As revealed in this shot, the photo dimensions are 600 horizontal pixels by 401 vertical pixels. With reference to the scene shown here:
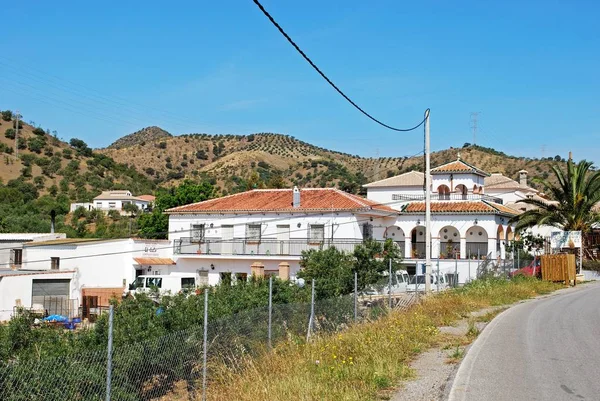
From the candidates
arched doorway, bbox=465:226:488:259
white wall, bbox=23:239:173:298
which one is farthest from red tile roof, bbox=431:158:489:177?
white wall, bbox=23:239:173:298

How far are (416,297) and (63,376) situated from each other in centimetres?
1517

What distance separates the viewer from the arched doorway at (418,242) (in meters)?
49.3

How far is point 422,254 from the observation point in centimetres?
4988

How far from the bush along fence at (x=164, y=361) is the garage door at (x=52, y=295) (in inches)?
847

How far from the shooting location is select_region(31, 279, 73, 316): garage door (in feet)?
111

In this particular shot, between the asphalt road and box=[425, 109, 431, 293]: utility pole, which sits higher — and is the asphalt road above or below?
below

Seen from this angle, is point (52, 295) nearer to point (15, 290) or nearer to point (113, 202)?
point (15, 290)

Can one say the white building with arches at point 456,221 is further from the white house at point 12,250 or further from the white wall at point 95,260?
the white house at point 12,250

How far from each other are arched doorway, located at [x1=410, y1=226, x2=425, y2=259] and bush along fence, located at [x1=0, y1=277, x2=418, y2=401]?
33.8 metres

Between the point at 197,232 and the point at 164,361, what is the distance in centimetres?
3287

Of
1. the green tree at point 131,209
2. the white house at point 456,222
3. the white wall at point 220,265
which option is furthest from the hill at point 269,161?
the white wall at point 220,265

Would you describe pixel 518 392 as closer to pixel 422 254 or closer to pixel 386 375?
pixel 386 375

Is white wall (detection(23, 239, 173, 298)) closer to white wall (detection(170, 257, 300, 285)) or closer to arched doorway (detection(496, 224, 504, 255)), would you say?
white wall (detection(170, 257, 300, 285))

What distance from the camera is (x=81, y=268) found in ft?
130
